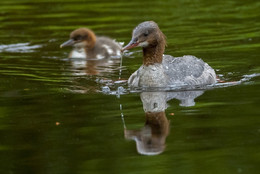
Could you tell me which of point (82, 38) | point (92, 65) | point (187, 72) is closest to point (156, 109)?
point (187, 72)

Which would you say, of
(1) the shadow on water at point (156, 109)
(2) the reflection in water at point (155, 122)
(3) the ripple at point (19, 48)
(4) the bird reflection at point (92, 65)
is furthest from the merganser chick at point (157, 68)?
(3) the ripple at point (19, 48)

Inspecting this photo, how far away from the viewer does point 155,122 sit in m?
7.27

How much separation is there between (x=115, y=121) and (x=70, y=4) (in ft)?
32.2

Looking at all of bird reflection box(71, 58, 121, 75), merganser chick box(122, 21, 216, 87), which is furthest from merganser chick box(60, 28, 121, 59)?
merganser chick box(122, 21, 216, 87)

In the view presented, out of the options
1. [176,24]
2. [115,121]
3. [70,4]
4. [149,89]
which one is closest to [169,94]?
[149,89]

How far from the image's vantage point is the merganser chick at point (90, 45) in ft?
42.9

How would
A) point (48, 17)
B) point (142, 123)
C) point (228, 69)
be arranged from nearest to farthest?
point (142, 123) → point (228, 69) → point (48, 17)

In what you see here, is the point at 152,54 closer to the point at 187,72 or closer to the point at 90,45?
the point at 187,72

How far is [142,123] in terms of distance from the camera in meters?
7.22

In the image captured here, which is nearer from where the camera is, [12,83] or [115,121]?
[115,121]

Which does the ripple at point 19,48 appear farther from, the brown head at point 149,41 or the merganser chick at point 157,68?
the brown head at point 149,41

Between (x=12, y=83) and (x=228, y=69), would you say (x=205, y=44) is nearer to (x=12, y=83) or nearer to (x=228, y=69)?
(x=228, y=69)

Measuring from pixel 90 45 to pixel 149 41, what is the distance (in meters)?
4.40

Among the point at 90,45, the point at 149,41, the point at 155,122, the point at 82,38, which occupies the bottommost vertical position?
the point at 90,45
